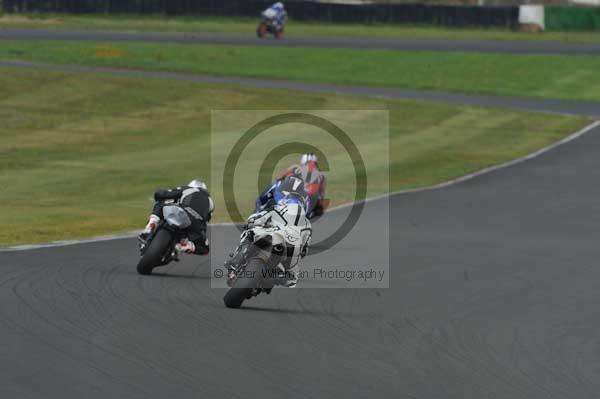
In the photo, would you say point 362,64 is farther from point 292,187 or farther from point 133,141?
point 292,187

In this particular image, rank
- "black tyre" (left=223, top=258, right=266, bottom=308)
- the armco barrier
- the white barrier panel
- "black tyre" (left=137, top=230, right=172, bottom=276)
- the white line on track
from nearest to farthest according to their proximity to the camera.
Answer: "black tyre" (left=223, top=258, right=266, bottom=308), "black tyre" (left=137, top=230, right=172, bottom=276), the white line on track, the armco barrier, the white barrier panel

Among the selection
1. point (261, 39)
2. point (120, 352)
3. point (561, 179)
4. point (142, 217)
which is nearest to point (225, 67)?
point (261, 39)

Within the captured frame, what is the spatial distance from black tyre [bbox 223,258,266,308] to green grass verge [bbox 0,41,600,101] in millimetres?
33854

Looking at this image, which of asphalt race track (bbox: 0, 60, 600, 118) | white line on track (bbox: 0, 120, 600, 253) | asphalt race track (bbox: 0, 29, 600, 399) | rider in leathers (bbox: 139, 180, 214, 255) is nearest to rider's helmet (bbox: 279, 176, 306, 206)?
asphalt race track (bbox: 0, 29, 600, 399)

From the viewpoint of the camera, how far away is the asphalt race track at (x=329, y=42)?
180 ft

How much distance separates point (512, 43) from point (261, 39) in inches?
483

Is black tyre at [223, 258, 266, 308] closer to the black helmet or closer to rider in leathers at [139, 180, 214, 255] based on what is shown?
the black helmet

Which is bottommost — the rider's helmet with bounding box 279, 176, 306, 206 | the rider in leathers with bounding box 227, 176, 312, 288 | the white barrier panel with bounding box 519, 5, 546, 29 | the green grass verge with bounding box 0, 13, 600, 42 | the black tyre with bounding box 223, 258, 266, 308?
the black tyre with bounding box 223, 258, 266, 308

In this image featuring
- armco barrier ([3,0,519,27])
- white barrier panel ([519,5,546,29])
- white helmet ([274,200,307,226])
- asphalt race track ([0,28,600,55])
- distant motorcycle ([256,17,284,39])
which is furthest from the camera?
white barrier panel ([519,5,546,29])

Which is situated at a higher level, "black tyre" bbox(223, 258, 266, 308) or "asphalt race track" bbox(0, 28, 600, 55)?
"asphalt race track" bbox(0, 28, 600, 55)

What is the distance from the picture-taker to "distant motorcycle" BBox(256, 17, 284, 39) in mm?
57844

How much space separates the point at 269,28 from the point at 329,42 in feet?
11.5

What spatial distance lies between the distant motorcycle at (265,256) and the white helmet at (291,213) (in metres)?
0.01

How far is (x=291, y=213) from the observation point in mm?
13609
